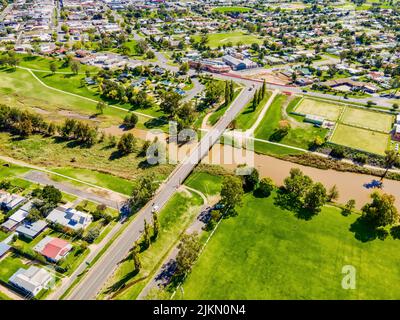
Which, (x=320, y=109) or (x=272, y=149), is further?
(x=320, y=109)

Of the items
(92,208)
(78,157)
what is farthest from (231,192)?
(78,157)

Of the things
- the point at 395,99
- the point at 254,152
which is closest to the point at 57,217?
the point at 254,152

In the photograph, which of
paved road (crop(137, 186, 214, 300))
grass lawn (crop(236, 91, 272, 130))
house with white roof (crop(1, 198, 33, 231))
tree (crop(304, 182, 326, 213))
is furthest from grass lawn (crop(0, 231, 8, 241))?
grass lawn (crop(236, 91, 272, 130))

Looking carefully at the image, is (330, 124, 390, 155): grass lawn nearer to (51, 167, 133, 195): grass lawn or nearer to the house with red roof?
(51, 167, 133, 195): grass lawn

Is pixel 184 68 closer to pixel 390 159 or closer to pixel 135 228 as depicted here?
pixel 390 159

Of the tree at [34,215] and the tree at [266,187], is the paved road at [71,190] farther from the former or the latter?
the tree at [266,187]

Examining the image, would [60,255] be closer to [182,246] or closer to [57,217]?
[57,217]
